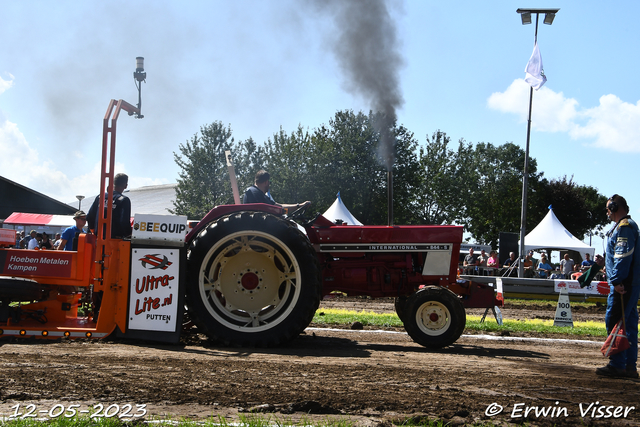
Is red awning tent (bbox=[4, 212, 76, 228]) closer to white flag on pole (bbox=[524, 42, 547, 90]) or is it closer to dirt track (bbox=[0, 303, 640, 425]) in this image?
white flag on pole (bbox=[524, 42, 547, 90])

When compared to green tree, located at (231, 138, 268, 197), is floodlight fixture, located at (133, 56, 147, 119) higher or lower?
lower

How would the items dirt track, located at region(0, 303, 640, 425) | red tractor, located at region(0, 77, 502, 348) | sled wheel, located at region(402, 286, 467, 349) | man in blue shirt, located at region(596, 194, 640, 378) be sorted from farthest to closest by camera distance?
1. sled wheel, located at region(402, 286, 467, 349)
2. red tractor, located at region(0, 77, 502, 348)
3. man in blue shirt, located at region(596, 194, 640, 378)
4. dirt track, located at region(0, 303, 640, 425)

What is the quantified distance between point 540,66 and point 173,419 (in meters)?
17.9

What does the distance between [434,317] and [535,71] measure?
14.6 metres

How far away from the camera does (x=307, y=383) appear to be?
3.81m

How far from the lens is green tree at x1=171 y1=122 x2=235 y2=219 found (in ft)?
124

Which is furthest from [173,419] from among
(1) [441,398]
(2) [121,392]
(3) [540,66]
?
(3) [540,66]

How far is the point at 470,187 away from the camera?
51.2 meters

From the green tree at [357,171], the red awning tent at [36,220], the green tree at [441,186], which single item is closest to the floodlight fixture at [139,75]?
the red awning tent at [36,220]

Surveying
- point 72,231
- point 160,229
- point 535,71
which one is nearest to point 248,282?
point 160,229

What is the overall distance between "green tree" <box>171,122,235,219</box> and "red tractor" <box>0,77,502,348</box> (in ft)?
103

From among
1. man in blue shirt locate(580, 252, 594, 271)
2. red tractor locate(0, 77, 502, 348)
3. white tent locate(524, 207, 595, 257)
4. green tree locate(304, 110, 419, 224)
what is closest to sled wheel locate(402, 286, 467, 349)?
red tractor locate(0, 77, 502, 348)

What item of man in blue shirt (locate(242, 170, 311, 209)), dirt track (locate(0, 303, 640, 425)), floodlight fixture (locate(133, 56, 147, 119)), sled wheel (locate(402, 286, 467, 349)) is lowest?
dirt track (locate(0, 303, 640, 425))

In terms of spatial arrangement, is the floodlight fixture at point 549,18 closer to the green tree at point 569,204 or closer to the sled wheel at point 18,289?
the sled wheel at point 18,289
